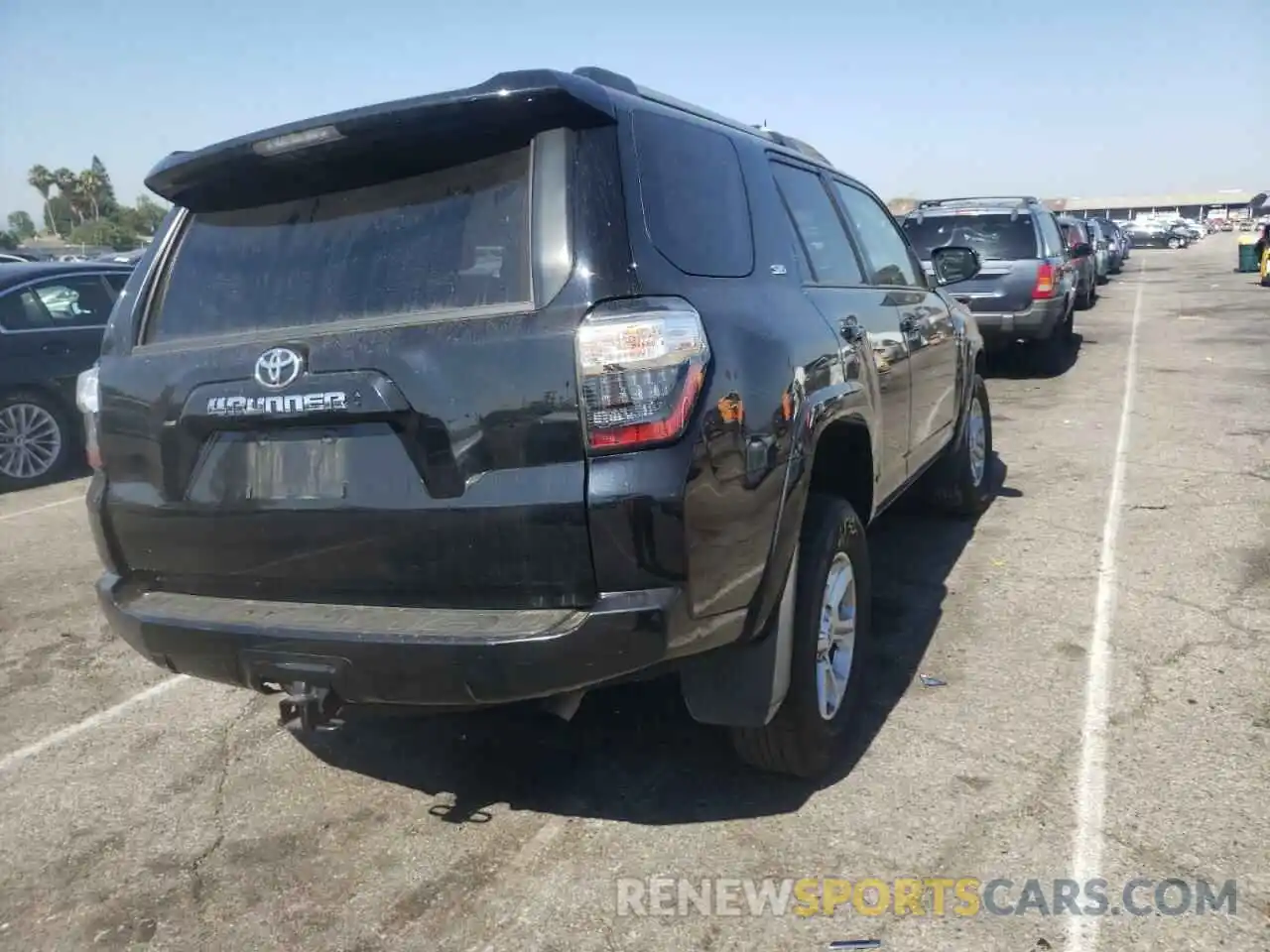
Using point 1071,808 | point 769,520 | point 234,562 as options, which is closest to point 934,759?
point 1071,808

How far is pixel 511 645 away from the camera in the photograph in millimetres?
2377

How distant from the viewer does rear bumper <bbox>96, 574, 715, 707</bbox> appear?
2.38 metres

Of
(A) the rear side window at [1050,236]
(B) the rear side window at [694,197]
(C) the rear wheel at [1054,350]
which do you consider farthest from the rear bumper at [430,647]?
(C) the rear wheel at [1054,350]

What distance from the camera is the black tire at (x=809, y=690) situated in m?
2.98

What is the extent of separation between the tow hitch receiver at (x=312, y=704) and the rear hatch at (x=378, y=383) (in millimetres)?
232

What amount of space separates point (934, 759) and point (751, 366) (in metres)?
1.49

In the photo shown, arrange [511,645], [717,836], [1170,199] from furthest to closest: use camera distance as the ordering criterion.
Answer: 1. [1170,199]
2. [717,836]
3. [511,645]

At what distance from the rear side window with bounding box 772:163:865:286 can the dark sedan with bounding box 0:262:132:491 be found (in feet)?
22.0

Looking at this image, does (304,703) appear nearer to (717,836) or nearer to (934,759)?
(717,836)

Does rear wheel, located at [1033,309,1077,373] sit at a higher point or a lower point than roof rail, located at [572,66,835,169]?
lower

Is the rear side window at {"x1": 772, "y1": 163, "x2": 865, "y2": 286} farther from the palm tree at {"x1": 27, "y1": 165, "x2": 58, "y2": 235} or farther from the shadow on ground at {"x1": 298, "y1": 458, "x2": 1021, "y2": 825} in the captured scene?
the palm tree at {"x1": 27, "y1": 165, "x2": 58, "y2": 235}

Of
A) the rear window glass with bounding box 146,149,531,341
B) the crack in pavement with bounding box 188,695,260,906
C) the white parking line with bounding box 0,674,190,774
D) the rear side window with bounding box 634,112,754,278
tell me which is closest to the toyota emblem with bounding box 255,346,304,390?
the rear window glass with bounding box 146,149,531,341

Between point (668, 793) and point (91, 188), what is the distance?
93449mm

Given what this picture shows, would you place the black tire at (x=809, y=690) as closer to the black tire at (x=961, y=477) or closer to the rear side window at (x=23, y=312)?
the black tire at (x=961, y=477)
